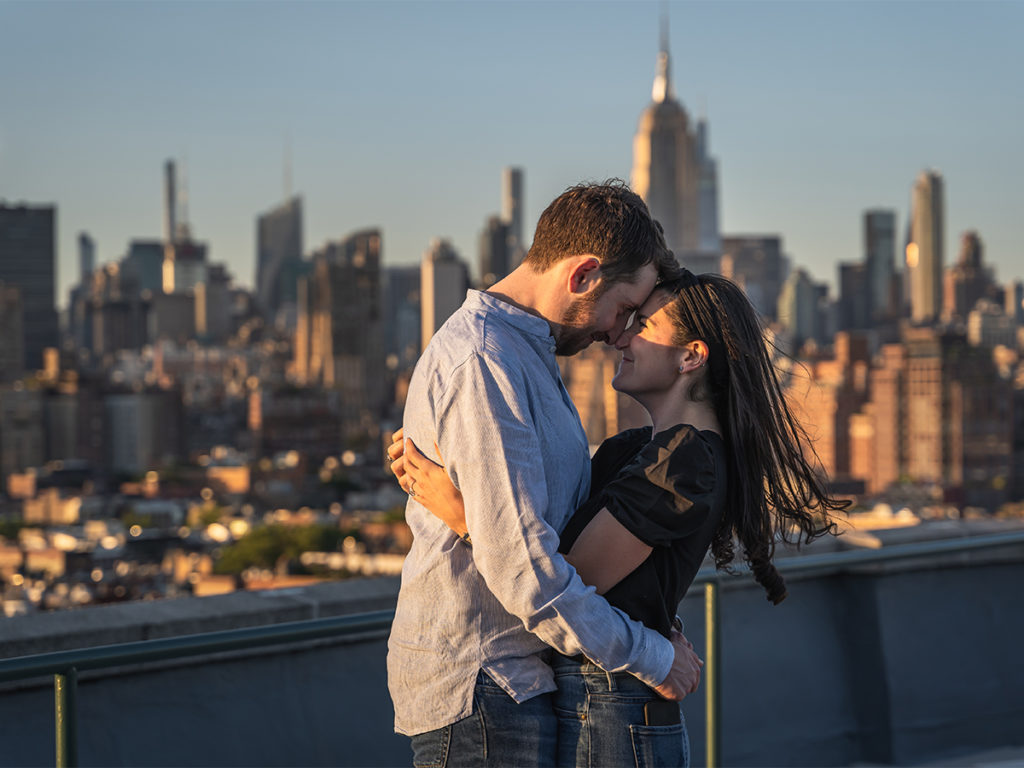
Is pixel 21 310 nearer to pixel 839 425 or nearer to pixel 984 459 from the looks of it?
pixel 839 425

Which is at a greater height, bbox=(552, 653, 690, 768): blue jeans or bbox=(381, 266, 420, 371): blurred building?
bbox=(381, 266, 420, 371): blurred building

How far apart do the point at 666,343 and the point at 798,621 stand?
2.43 m

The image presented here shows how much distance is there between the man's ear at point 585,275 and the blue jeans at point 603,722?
59 cm

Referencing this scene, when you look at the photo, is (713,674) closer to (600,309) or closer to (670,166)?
(600,309)

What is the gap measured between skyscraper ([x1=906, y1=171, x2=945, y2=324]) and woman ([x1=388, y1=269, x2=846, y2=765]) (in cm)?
15542

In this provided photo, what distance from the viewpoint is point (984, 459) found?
3691 inches

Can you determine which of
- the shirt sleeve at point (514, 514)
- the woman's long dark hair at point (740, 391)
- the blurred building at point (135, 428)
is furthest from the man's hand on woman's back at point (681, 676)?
the blurred building at point (135, 428)

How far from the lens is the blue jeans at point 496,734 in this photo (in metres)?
2.20

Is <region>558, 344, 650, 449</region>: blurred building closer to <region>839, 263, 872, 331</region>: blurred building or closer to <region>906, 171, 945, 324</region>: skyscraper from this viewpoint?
<region>906, 171, 945, 324</region>: skyscraper

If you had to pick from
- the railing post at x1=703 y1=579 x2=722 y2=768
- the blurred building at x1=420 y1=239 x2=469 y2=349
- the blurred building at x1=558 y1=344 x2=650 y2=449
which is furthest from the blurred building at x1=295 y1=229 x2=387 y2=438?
the railing post at x1=703 y1=579 x2=722 y2=768

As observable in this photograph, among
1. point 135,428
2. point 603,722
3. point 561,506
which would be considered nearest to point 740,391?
point 561,506

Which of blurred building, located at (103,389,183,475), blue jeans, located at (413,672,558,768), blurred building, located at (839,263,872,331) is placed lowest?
blurred building, located at (103,389,183,475)

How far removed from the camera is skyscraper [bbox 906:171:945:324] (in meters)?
164

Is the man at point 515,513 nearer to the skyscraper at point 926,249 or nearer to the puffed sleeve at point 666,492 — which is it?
the puffed sleeve at point 666,492
